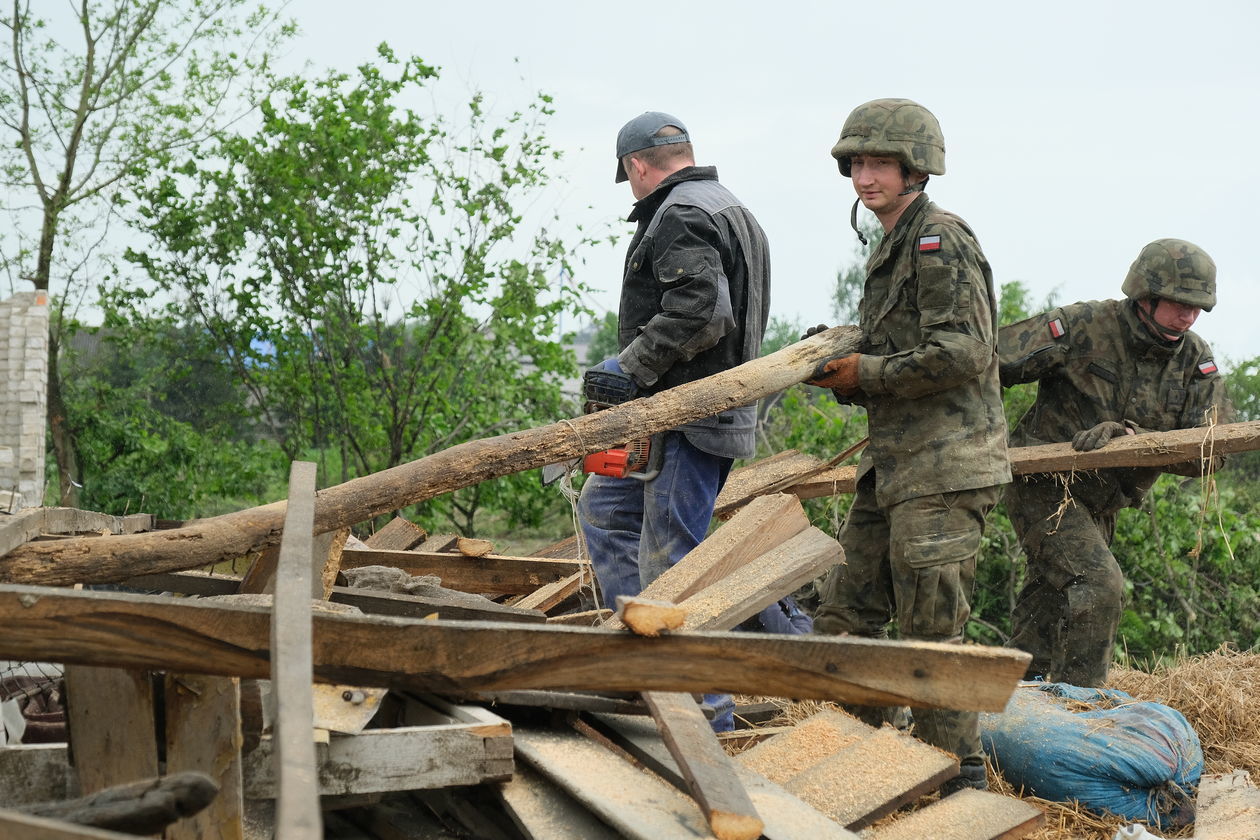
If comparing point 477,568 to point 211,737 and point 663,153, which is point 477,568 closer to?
point 663,153

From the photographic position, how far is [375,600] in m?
4.48

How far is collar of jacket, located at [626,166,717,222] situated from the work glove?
1.12 metres

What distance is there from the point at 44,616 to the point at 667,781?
1485mm

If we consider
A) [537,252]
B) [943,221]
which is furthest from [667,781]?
[537,252]

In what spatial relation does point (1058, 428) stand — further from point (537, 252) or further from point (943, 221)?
point (537, 252)

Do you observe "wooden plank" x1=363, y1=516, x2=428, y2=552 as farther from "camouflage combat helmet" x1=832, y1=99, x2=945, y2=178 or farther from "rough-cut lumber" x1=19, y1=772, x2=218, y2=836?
"rough-cut lumber" x1=19, y1=772, x2=218, y2=836

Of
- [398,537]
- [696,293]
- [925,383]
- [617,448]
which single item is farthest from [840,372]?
[398,537]

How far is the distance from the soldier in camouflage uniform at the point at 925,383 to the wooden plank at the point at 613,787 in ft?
4.76

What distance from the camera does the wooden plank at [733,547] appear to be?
13.6ft

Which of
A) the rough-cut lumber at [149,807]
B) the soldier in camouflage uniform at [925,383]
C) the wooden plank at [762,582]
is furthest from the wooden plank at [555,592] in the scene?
the rough-cut lumber at [149,807]

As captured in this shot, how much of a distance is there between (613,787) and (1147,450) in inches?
146

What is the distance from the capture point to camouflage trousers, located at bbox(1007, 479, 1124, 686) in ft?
18.6

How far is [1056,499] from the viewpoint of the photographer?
19.4 feet

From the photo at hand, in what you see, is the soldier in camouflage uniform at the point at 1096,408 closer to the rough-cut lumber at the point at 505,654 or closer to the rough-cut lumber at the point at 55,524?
the rough-cut lumber at the point at 505,654
